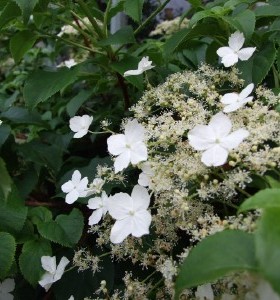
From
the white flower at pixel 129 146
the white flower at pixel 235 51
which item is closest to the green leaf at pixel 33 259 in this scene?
the white flower at pixel 129 146

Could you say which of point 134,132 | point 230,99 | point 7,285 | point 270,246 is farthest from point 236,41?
point 7,285

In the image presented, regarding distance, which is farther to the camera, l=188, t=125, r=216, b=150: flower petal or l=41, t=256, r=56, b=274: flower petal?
l=41, t=256, r=56, b=274: flower petal

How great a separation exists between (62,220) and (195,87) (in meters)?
0.34

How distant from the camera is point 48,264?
766 mm

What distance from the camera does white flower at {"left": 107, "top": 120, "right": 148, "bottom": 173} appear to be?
0.63 meters

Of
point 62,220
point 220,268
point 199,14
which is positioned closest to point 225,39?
point 199,14

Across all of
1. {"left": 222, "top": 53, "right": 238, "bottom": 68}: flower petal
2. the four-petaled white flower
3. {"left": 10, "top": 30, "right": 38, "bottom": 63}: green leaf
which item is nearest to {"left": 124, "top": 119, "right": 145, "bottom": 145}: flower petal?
the four-petaled white flower

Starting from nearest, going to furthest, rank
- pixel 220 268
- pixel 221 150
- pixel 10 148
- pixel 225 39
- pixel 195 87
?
1. pixel 220 268
2. pixel 221 150
3. pixel 195 87
4. pixel 225 39
5. pixel 10 148

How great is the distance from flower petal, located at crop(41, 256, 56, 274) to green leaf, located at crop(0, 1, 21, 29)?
1.53 feet

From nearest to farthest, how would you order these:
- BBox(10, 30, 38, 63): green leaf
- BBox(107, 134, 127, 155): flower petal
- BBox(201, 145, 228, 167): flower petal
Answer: BBox(201, 145, 228, 167): flower petal → BBox(107, 134, 127, 155): flower petal → BBox(10, 30, 38, 63): green leaf

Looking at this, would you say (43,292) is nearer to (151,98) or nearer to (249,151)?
(151,98)

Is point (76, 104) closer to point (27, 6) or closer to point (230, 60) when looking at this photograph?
point (27, 6)

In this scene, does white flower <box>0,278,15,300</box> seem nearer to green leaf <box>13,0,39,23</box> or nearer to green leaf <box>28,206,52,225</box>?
green leaf <box>28,206,52,225</box>

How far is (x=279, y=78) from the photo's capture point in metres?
0.84
